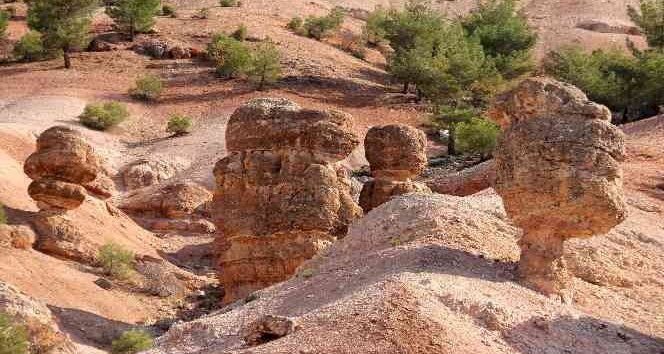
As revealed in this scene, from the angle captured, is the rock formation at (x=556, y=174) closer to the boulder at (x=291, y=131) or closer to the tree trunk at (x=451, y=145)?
the boulder at (x=291, y=131)

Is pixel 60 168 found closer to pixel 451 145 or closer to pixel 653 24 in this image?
pixel 451 145

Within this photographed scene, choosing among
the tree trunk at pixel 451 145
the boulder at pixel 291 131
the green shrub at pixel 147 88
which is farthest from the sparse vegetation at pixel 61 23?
the boulder at pixel 291 131

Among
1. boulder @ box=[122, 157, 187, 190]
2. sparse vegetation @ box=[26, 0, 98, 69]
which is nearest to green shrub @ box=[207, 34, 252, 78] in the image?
sparse vegetation @ box=[26, 0, 98, 69]

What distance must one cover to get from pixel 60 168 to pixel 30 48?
2565 centimetres

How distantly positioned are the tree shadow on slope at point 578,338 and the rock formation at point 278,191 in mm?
7138

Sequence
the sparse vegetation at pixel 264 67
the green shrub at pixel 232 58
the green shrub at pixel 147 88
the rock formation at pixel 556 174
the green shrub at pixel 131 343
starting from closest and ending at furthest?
1. the rock formation at pixel 556 174
2. the green shrub at pixel 131 343
3. the green shrub at pixel 147 88
4. the sparse vegetation at pixel 264 67
5. the green shrub at pixel 232 58

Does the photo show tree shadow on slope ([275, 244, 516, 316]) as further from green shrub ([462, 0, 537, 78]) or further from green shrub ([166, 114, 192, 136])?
green shrub ([462, 0, 537, 78])

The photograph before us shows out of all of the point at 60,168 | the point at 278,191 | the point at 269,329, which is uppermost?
the point at 269,329

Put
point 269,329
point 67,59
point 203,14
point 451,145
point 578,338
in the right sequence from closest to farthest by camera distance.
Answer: point 269,329
point 578,338
point 451,145
point 67,59
point 203,14

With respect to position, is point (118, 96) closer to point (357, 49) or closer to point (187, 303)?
point (357, 49)

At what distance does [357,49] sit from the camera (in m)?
54.0

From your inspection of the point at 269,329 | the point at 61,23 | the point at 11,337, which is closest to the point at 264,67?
the point at 61,23

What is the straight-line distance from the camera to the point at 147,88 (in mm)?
41625

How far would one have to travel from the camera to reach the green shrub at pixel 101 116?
3731 centimetres
